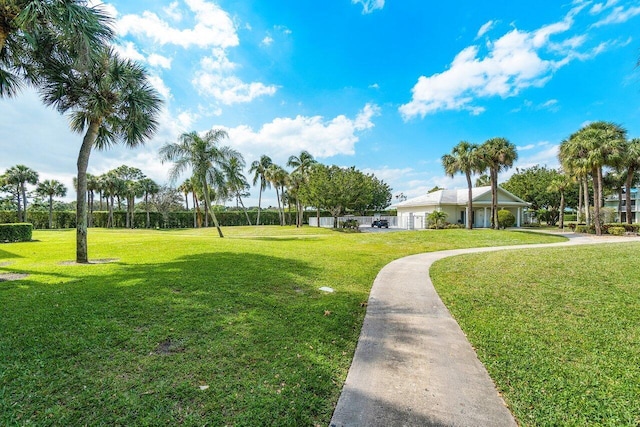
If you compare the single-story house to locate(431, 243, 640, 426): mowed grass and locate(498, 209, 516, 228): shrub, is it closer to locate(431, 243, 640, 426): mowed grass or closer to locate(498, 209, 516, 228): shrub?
locate(498, 209, 516, 228): shrub

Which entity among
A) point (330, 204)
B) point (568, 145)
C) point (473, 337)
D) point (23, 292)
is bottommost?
point (473, 337)

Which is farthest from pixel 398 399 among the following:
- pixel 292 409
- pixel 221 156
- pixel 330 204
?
pixel 330 204

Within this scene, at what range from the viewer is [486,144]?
24844 mm

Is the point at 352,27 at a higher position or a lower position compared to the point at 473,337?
higher

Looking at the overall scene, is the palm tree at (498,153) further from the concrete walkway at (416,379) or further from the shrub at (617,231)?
the concrete walkway at (416,379)

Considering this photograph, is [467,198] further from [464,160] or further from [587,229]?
[587,229]

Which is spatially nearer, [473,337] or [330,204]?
[473,337]

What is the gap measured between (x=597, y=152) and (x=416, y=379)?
88.3 ft

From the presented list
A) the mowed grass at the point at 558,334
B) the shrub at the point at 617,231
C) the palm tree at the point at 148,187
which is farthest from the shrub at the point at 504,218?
the palm tree at the point at 148,187

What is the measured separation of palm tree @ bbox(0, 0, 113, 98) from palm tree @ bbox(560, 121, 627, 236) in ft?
95.3

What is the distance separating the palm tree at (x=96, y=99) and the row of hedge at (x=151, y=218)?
1404 inches

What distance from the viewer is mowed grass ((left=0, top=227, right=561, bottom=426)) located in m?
2.51

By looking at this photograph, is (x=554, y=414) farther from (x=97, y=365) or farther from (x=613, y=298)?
(x=613, y=298)

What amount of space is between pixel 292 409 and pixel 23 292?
6.38m
